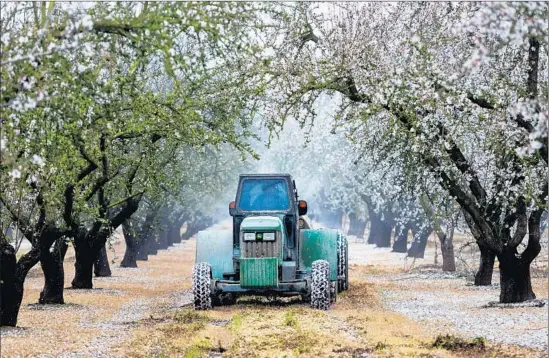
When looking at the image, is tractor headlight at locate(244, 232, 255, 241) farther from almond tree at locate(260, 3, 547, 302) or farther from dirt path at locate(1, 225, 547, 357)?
almond tree at locate(260, 3, 547, 302)

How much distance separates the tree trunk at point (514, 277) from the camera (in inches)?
847

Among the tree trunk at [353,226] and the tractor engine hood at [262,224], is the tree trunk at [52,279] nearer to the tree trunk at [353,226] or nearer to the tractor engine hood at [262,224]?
the tractor engine hood at [262,224]

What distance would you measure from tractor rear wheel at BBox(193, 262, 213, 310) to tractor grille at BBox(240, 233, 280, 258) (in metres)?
0.87

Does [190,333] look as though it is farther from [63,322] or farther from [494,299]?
[494,299]

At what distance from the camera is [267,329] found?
1603 centimetres

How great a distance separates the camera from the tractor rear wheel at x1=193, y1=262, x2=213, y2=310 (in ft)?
65.1

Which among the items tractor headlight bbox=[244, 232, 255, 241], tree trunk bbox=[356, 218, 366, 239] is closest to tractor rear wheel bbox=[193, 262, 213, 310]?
tractor headlight bbox=[244, 232, 255, 241]

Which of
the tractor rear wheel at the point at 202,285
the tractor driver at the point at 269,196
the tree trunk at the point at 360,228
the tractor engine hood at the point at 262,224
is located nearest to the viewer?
the tractor rear wheel at the point at 202,285

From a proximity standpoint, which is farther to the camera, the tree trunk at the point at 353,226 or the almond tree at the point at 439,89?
the tree trunk at the point at 353,226

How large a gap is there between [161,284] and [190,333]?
1574 cm

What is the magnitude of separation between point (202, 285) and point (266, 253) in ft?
5.01

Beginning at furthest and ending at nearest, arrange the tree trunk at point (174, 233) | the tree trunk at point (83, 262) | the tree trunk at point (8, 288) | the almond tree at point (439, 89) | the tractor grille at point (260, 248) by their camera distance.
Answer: the tree trunk at point (174, 233)
the tree trunk at point (83, 262)
the tractor grille at point (260, 248)
the almond tree at point (439, 89)
the tree trunk at point (8, 288)

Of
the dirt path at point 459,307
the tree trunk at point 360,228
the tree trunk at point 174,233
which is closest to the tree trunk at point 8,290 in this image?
the dirt path at point 459,307

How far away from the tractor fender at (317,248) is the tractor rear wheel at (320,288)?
1.71 meters
